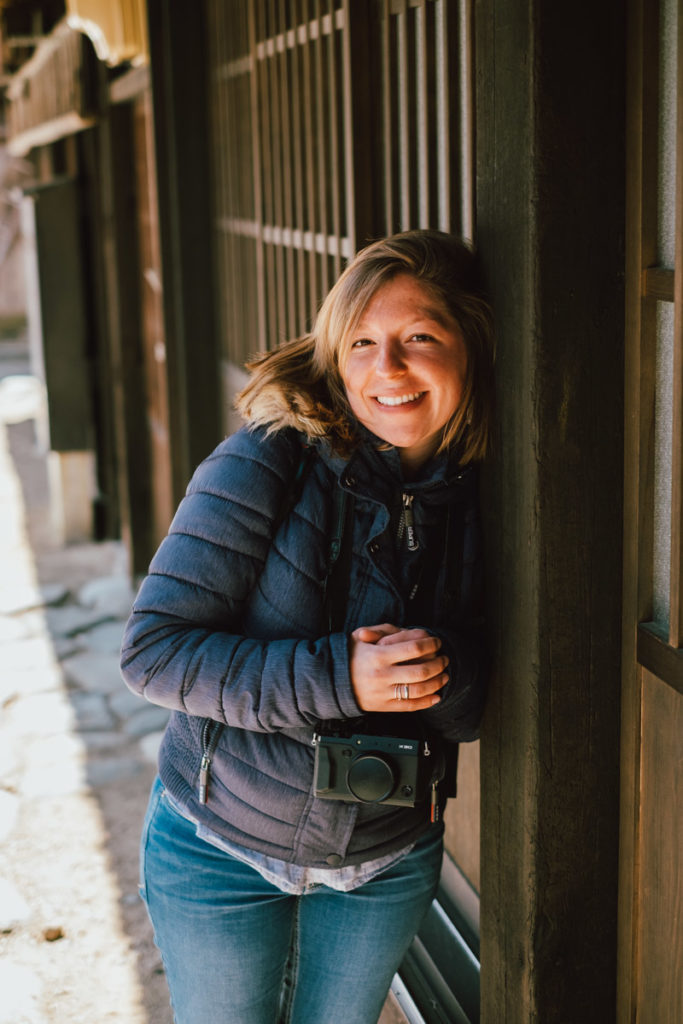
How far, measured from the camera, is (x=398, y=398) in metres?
1.83

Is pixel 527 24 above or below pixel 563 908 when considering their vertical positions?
above

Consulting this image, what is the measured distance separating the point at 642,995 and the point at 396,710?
632 millimetres

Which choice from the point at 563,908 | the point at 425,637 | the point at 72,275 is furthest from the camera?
the point at 72,275

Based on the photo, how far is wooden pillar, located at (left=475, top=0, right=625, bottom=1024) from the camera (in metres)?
1.65

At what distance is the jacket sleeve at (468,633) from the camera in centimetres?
191

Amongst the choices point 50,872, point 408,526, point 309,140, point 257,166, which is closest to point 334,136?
point 309,140

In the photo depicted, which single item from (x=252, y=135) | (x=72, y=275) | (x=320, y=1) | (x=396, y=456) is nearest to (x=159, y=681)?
(x=396, y=456)

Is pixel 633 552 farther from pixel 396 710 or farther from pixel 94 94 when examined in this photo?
pixel 94 94

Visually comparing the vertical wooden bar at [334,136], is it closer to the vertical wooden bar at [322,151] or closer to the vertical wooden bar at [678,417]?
the vertical wooden bar at [322,151]

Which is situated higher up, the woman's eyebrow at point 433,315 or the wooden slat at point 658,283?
the wooden slat at point 658,283

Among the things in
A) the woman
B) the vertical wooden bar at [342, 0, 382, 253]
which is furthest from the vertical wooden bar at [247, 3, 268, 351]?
the woman

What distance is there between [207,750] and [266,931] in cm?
33

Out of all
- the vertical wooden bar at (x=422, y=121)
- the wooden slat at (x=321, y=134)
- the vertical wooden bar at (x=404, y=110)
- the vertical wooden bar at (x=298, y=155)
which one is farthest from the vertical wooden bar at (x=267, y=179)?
the vertical wooden bar at (x=422, y=121)

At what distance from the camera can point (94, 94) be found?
718 cm
